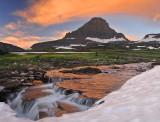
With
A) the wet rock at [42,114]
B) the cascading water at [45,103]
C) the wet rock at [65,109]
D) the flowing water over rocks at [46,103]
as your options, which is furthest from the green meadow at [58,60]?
the wet rock at [42,114]

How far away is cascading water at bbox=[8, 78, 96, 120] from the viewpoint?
7667mm

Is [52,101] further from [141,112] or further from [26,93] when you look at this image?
[141,112]

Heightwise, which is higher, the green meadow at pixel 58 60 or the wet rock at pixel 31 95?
the green meadow at pixel 58 60

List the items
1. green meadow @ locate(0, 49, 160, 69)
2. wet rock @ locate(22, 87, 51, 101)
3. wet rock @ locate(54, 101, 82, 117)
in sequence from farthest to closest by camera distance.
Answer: green meadow @ locate(0, 49, 160, 69) < wet rock @ locate(22, 87, 51, 101) < wet rock @ locate(54, 101, 82, 117)

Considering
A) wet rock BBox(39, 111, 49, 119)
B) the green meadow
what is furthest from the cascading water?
the green meadow

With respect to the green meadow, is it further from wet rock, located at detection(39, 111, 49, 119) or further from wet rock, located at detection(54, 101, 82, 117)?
wet rock, located at detection(39, 111, 49, 119)

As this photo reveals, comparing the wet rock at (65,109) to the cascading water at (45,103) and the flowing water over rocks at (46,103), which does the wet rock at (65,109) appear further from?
the cascading water at (45,103)

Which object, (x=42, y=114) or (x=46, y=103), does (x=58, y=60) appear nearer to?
(x=46, y=103)

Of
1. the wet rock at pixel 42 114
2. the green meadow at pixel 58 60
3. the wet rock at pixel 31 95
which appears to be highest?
the green meadow at pixel 58 60

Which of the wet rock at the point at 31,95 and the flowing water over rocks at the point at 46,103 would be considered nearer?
the flowing water over rocks at the point at 46,103

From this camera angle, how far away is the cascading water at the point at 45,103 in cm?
767

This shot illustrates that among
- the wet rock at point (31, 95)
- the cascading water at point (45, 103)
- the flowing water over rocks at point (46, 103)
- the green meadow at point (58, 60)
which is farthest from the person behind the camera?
the green meadow at point (58, 60)

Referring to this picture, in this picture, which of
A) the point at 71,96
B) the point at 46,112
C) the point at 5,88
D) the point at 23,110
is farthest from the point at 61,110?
the point at 5,88

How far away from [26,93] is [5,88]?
1.99 meters
